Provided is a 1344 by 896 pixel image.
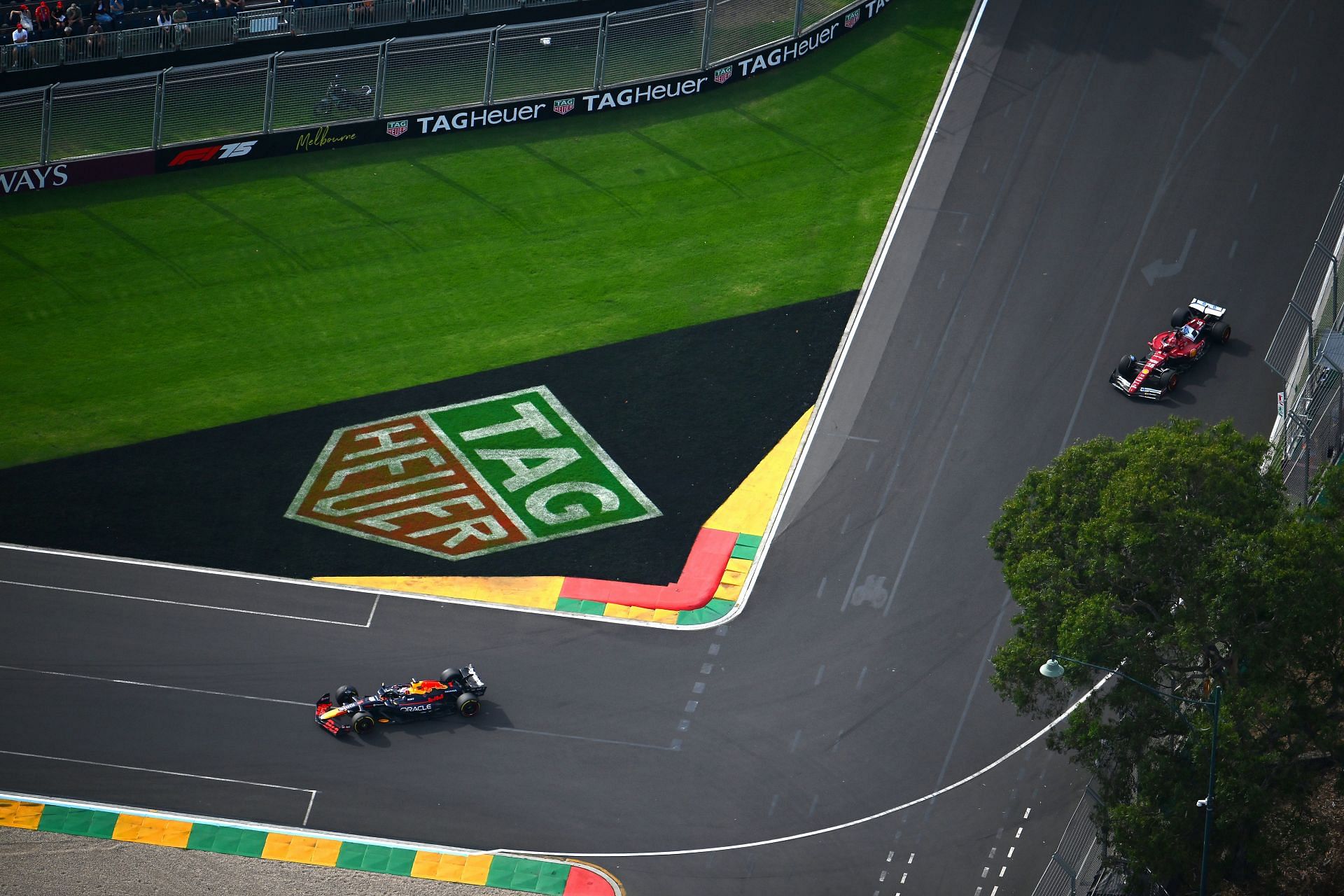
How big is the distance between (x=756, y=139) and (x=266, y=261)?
1886 centimetres

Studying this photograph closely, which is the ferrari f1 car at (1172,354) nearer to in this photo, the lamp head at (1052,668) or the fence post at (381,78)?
the lamp head at (1052,668)

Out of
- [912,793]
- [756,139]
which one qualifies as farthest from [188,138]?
[912,793]

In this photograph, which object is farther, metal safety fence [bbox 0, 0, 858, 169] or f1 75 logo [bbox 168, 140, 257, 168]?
f1 75 logo [bbox 168, 140, 257, 168]

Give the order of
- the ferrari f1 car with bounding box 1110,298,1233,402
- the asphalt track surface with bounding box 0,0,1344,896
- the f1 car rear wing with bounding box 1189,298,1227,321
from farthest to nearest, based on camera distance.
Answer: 1. the f1 car rear wing with bounding box 1189,298,1227,321
2. the ferrari f1 car with bounding box 1110,298,1233,402
3. the asphalt track surface with bounding box 0,0,1344,896

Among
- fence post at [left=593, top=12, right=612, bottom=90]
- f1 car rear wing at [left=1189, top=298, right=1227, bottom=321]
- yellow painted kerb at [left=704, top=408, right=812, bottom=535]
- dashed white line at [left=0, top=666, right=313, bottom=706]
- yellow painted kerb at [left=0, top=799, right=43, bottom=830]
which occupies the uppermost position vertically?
Result: fence post at [left=593, top=12, right=612, bottom=90]

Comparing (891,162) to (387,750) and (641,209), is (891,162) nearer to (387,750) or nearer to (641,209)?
(641,209)

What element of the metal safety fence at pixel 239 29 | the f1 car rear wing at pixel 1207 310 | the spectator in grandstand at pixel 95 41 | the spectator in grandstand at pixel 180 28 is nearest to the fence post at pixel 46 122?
the metal safety fence at pixel 239 29

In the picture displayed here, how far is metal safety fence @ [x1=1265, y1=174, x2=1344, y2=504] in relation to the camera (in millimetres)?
45238

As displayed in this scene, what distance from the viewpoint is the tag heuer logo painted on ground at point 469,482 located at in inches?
1829

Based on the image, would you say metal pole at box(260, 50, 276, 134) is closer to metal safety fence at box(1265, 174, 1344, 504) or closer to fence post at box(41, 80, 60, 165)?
fence post at box(41, 80, 60, 165)

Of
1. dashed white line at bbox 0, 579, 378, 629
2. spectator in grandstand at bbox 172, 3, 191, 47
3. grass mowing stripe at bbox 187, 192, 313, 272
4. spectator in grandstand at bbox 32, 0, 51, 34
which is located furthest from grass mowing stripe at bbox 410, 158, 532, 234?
dashed white line at bbox 0, 579, 378, 629

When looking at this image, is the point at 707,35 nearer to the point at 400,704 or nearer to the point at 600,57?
the point at 600,57

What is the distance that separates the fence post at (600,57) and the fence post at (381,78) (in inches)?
300

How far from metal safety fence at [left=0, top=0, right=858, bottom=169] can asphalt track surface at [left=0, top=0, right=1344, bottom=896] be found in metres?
11.9
